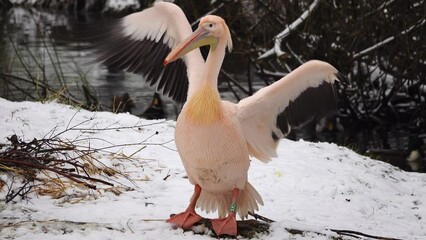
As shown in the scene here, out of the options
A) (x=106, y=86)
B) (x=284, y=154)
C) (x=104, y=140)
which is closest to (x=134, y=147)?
(x=104, y=140)

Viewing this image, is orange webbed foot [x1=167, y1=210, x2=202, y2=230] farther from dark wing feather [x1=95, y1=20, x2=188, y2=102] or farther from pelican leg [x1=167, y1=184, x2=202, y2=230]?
dark wing feather [x1=95, y1=20, x2=188, y2=102]

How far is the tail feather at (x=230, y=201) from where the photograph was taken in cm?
411

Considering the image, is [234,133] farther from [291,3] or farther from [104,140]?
[291,3]

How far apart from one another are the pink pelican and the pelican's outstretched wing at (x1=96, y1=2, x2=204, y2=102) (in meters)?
0.04

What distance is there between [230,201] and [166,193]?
669 millimetres

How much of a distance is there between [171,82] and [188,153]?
123 centimetres

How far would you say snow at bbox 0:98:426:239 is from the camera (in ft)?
12.0

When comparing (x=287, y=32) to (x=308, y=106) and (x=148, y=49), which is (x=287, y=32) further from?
(x=308, y=106)

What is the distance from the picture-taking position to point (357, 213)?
491 cm

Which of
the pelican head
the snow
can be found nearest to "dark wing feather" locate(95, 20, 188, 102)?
the snow

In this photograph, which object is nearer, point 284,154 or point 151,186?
point 151,186

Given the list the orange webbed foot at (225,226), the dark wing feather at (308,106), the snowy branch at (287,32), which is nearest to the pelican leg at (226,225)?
the orange webbed foot at (225,226)

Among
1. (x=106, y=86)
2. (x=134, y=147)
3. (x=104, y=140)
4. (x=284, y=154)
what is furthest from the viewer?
(x=106, y=86)

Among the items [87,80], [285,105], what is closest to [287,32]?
[87,80]
